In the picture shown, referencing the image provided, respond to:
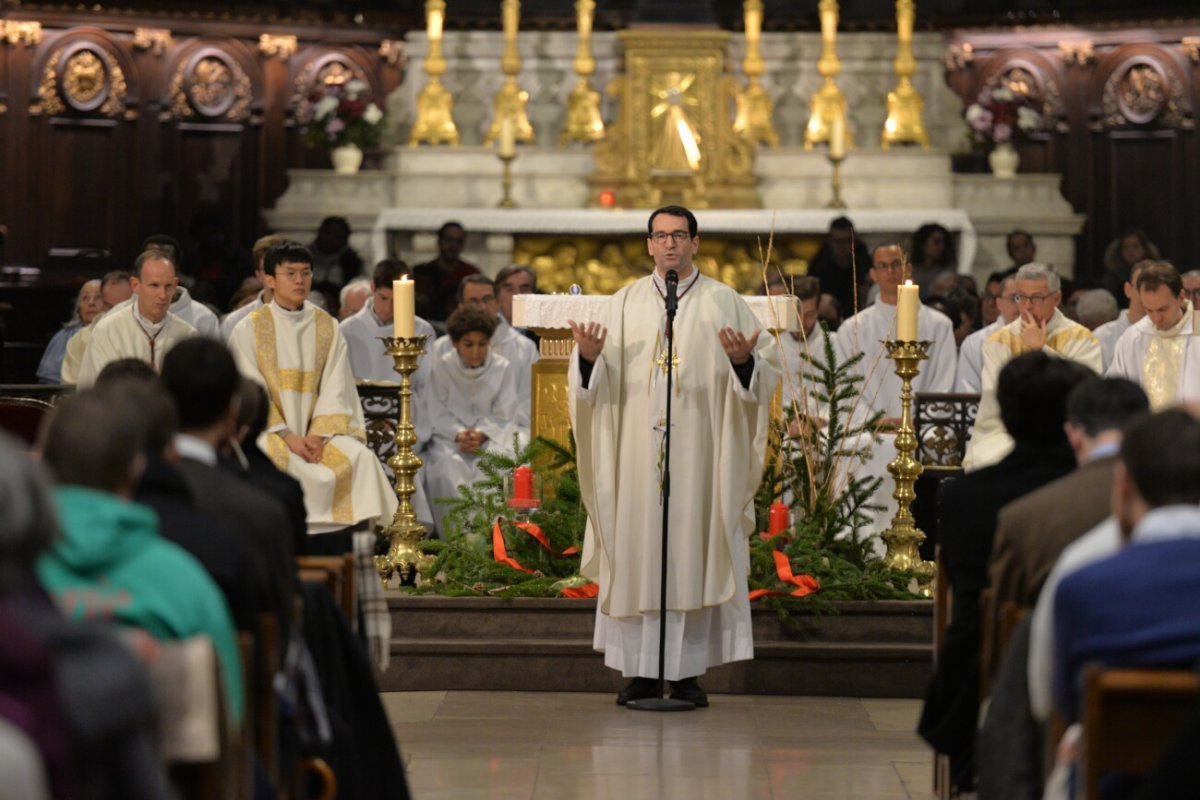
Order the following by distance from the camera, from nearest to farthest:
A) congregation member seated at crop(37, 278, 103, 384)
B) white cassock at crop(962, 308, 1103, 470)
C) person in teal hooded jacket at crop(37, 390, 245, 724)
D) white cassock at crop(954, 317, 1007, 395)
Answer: person in teal hooded jacket at crop(37, 390, 245, 724)
white cassock at crop(962, 308, 1103, 470)
white cassock at crop(954, 317, 1007, 395)
congregation member seated at crop(37, 278, 103, 384)

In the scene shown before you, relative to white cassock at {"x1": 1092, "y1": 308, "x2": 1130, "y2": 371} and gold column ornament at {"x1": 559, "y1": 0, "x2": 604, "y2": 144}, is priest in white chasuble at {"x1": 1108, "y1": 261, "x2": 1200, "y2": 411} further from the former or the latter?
gold column ornament at {"x1": 559, "y1": 0, "x2": 604, "y2": 144}

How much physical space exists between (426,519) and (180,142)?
568 centimetres

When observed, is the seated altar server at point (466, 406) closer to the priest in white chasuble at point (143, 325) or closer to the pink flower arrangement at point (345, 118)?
the priest in white chasuble at point (143, 325)

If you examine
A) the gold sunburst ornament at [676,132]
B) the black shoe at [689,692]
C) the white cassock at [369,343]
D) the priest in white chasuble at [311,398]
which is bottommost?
the black shoe at [689,692]

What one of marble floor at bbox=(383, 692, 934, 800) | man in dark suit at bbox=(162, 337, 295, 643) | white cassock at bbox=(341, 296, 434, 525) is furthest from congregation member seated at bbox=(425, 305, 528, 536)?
man in dark suit at bbox=(162, 337, 295, 643)

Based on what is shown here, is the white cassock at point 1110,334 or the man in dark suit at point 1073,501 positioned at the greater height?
the white cassock at point 1110,334

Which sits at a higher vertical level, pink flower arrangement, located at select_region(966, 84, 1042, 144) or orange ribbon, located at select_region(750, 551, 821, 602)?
pink flower arrangement, located at select_region(966, 84, 1042, 144)

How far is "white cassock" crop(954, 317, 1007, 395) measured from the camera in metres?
11.9

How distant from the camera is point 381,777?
5211 mm

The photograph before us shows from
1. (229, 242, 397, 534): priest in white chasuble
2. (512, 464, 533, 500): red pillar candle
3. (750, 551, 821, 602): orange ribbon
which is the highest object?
(229, 242, 397, 534): priest in white chasuble

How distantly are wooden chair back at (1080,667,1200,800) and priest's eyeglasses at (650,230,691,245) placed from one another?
449 centimetres

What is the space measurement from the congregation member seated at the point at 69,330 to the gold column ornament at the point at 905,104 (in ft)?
20.9

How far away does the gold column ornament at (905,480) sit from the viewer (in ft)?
30.6

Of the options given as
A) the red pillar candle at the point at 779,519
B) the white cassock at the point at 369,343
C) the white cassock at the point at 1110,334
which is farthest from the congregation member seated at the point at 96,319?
the white cassock at the point at 1110,334
